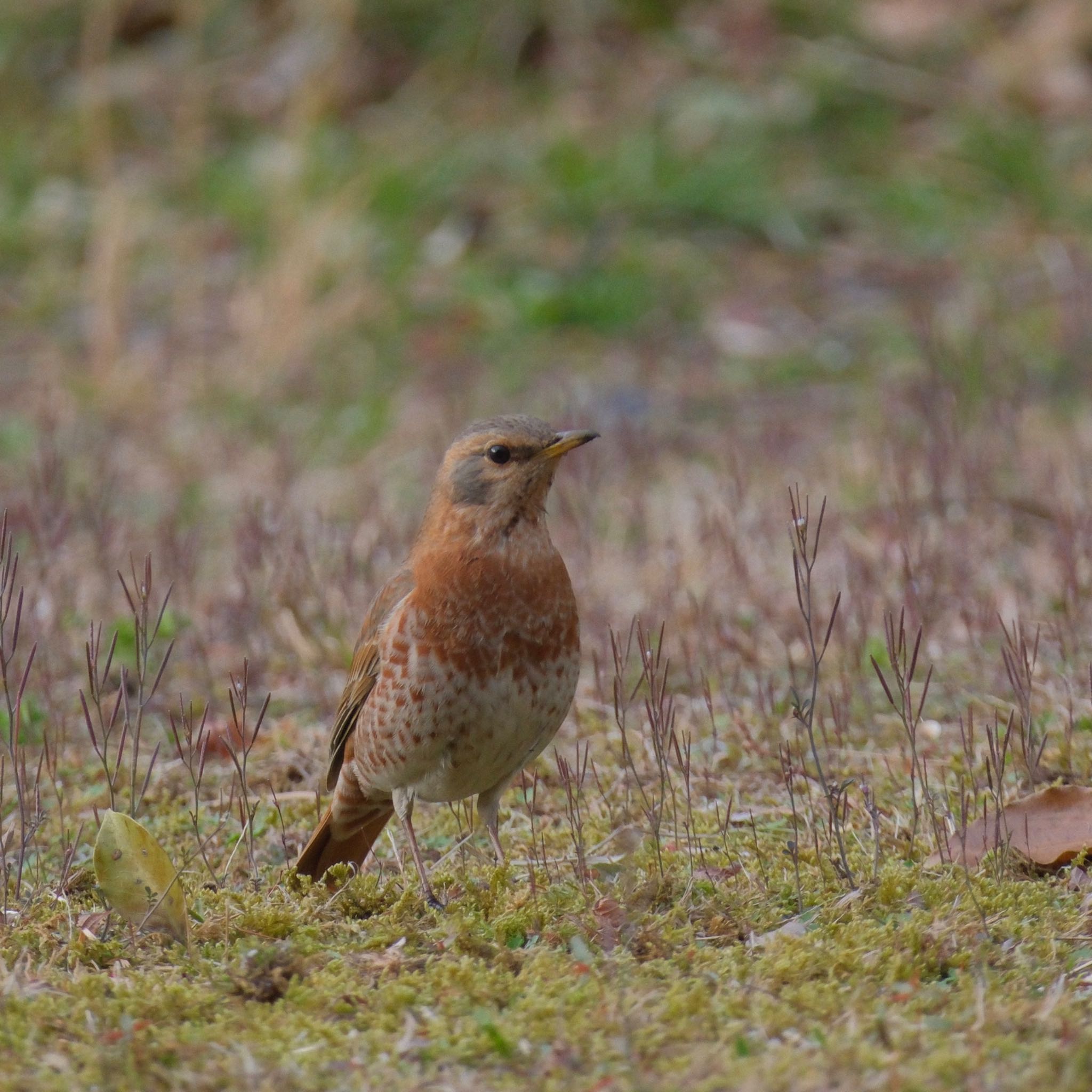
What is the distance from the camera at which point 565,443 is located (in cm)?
484

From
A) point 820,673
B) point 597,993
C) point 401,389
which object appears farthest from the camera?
point 401,389

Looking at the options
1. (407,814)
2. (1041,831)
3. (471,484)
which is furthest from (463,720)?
(1041,831)

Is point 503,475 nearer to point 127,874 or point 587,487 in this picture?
point 127,874

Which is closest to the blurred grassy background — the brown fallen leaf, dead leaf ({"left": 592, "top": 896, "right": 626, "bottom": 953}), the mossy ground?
the mossy ground

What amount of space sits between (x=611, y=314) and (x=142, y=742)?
18.0ft

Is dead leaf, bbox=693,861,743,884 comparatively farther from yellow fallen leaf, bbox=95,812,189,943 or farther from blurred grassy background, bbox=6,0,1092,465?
blurred grassy background, bbox=6,0,1092,465

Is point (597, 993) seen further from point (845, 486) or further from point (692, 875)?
point (845, 486)

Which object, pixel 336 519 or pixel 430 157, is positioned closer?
pixel 336 519

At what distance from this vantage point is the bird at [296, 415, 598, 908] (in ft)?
15.1

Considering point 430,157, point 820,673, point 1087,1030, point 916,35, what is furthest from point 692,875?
point 916,35

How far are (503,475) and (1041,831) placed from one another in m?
1.76

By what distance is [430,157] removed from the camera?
12.3m

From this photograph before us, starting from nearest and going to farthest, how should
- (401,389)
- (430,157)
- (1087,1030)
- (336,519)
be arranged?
(1087,1030), (336,519), (401,389), (430,157)

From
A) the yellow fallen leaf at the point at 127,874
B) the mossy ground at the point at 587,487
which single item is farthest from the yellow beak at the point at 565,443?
the yellow fallen leaf at the point at 127,874
